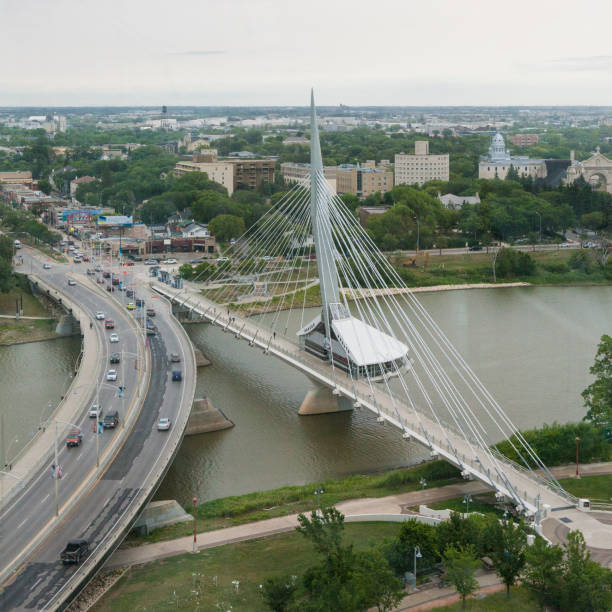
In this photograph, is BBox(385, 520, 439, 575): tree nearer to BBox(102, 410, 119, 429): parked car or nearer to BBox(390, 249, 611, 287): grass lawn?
BBox(102, 410, 119, 429): parked car

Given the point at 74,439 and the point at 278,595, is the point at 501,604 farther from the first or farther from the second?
the point at 74,439

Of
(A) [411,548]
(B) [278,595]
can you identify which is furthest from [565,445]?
(B) [278,595]

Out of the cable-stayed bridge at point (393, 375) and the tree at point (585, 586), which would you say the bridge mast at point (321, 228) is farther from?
the tree at point (585, 586)

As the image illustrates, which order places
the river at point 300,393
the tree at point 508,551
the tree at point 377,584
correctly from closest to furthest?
the tree at point 377,584, the tree at point 508,551, the river at point 300,393

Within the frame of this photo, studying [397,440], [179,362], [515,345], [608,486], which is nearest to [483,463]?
[608,486]

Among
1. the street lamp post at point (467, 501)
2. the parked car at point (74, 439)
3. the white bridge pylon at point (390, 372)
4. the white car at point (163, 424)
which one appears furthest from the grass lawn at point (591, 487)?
the parked car at point (74, 439)
